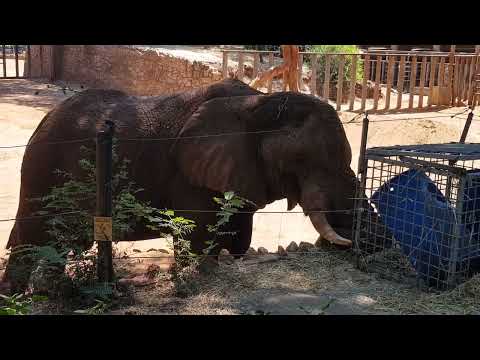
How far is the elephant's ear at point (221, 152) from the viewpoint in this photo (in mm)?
6621

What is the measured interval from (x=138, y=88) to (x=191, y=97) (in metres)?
15.8

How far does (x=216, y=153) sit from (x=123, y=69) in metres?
16.8

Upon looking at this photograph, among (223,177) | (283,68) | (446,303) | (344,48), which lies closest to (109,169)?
(223,177)

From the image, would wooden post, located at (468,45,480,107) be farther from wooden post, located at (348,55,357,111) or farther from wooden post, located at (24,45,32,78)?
wooden post, located at (24,45,32,78)

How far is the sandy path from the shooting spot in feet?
31.6

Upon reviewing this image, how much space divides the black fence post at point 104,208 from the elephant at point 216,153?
117 cm

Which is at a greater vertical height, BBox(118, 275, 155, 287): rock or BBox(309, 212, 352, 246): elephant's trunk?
BBox(309, 212, 352, 246): elephant's trunk

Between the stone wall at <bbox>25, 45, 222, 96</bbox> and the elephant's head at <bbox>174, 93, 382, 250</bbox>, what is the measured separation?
13.9m

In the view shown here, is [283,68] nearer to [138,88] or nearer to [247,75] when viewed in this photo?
[247,75]

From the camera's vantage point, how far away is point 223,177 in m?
6.63

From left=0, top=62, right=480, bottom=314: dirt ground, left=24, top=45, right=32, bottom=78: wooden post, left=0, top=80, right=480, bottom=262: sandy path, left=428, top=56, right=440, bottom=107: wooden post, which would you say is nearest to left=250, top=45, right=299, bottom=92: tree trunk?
left=0, top=80, right=480, bottom=262: sandy path

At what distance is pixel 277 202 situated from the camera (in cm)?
1123

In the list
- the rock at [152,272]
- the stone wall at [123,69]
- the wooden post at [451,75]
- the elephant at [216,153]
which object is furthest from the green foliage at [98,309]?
the wooden post at [451,75]

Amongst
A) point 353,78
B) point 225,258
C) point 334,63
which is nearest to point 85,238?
point 225,258
